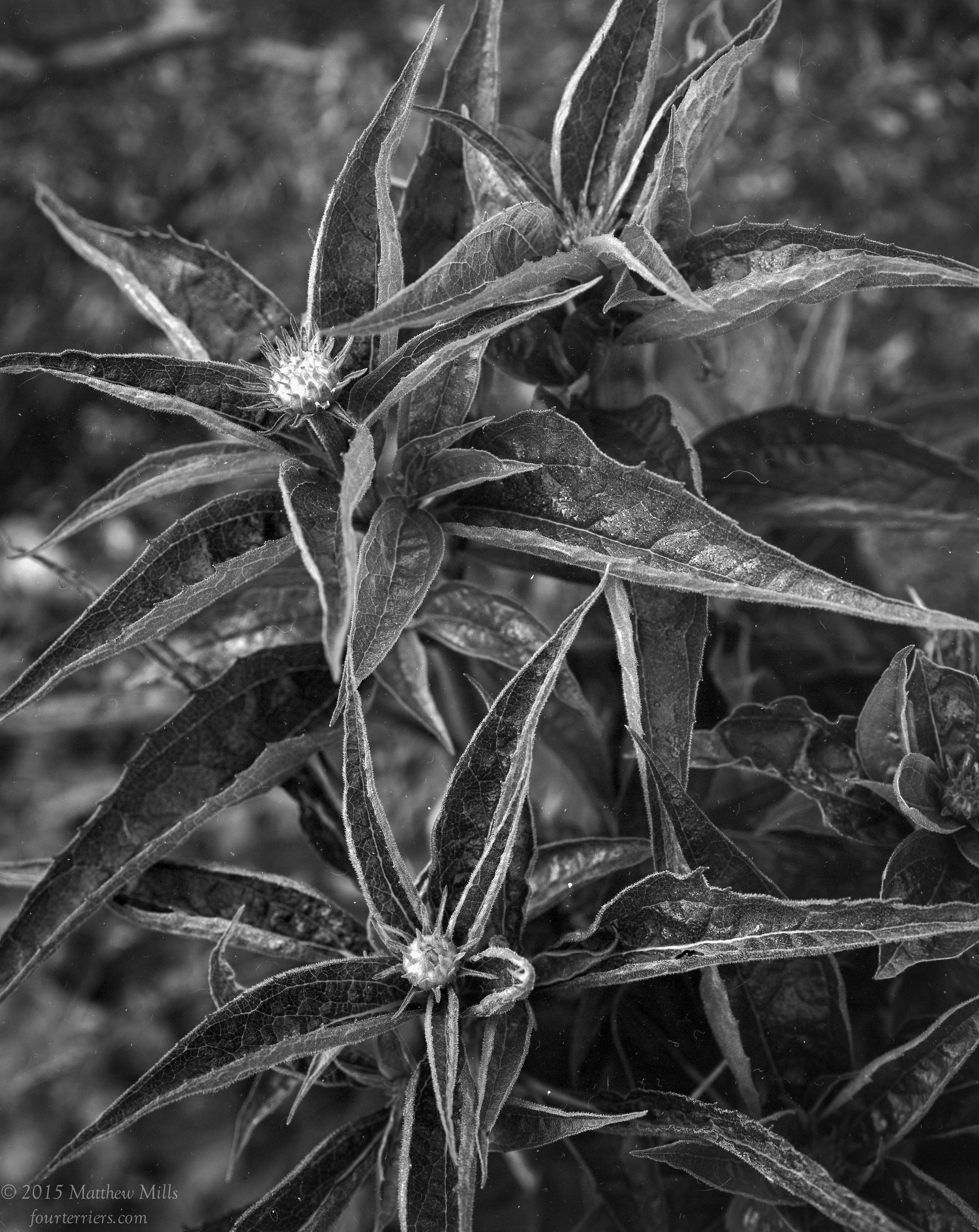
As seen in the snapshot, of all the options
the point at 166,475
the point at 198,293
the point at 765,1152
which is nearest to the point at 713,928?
the point at 765,1152

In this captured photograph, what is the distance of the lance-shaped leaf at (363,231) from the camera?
0.42 meters

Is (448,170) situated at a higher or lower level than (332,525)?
higher

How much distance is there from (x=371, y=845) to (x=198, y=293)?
30cm

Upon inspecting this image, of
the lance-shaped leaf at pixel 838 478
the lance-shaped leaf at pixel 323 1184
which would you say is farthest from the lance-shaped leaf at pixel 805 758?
the lance-shaped leaf at pixel 323 1184

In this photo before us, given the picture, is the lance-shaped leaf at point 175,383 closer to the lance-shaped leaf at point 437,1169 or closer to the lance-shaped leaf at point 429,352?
the lance-shaped leaf at point 429,352

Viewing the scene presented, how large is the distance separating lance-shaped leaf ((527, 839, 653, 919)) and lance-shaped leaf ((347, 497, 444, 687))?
14 cm

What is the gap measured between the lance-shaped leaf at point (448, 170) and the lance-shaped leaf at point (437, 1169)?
38 centimetres

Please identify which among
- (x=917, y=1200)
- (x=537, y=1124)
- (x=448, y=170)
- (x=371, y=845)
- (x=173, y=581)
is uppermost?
(x=448, y=170)

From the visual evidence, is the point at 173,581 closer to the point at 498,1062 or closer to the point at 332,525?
the point at 332,525

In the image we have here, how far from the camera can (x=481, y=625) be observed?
53cm

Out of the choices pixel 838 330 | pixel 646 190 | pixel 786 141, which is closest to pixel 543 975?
pixel 646 190

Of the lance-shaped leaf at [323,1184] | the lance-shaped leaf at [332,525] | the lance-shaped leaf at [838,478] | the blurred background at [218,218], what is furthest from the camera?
the blurred background at [218,218]

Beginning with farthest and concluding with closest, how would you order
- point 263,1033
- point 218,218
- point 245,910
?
point 218,218 < point 245,910 < point 263,1033

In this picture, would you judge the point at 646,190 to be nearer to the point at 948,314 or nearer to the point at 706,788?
the point at 706,788
